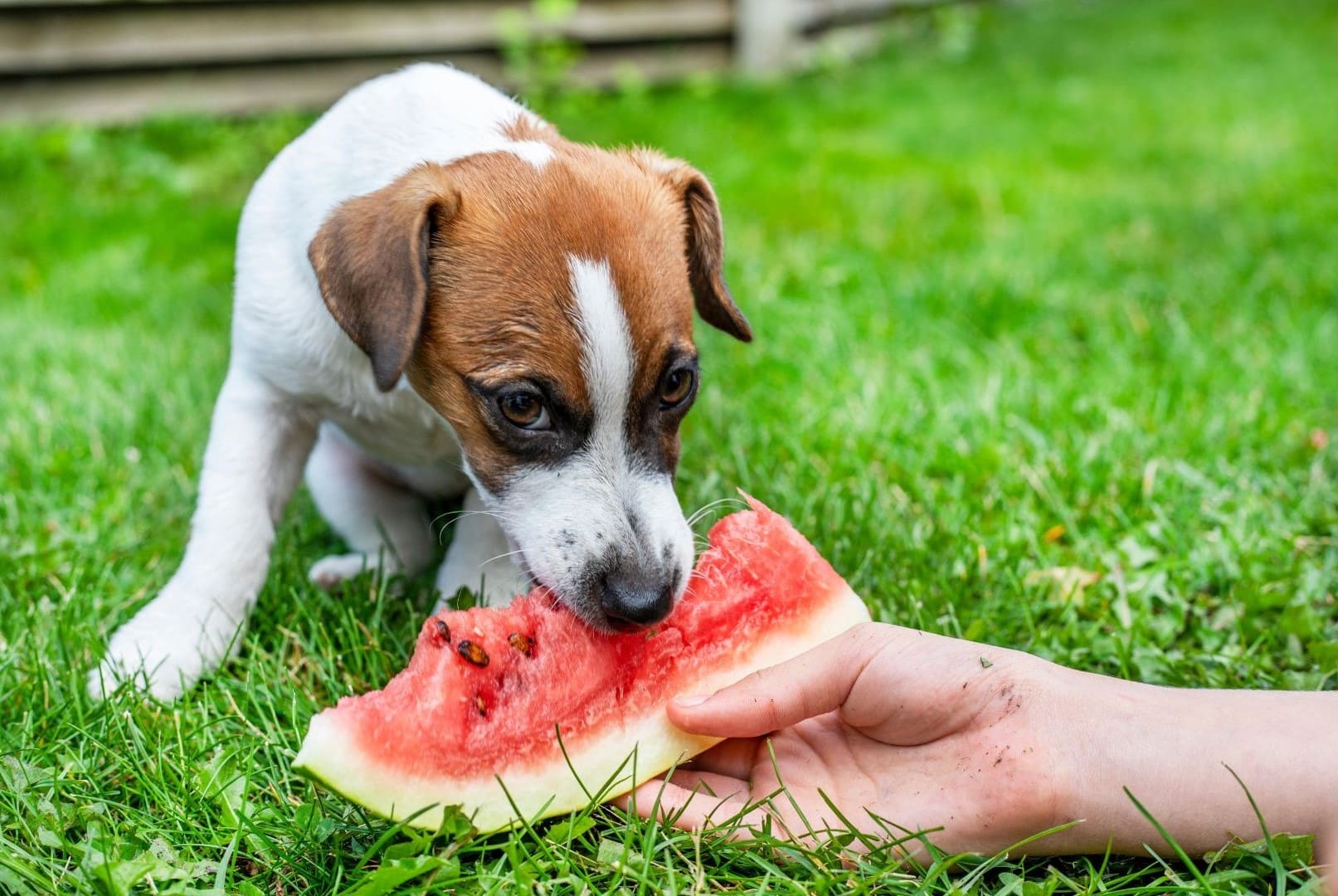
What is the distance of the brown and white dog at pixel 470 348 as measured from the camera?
2.58 meters

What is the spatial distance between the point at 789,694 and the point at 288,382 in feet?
5.18

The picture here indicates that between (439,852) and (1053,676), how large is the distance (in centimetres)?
118

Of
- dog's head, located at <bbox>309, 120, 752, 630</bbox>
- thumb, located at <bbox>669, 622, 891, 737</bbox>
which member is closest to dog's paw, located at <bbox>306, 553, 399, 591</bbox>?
dog's head, located at <bbox>309, 120, 752, 630</bbox>

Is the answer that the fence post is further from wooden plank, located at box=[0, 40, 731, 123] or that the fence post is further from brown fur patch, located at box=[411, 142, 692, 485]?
brown fur patch, located at box=[411, 142, 692, 485]

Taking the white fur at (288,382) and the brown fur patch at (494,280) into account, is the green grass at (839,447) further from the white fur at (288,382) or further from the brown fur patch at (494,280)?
the brown fur patch at (494,280)

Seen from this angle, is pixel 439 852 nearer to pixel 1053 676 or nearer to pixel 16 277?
pixel 1053 676

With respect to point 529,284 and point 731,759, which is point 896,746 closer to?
point 731,759

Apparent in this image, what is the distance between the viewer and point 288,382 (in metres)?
3.09

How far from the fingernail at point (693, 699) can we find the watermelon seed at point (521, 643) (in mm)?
314

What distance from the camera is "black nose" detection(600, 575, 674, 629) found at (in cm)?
244

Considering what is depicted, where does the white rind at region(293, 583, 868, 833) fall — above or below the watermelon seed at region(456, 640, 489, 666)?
below

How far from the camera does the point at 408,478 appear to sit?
3719mm

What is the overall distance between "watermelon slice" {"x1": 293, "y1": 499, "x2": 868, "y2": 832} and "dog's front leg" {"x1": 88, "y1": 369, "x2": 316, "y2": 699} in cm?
67

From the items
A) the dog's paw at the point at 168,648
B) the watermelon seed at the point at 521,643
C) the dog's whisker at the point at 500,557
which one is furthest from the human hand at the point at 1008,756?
the dog's paw at the point at 168,648
